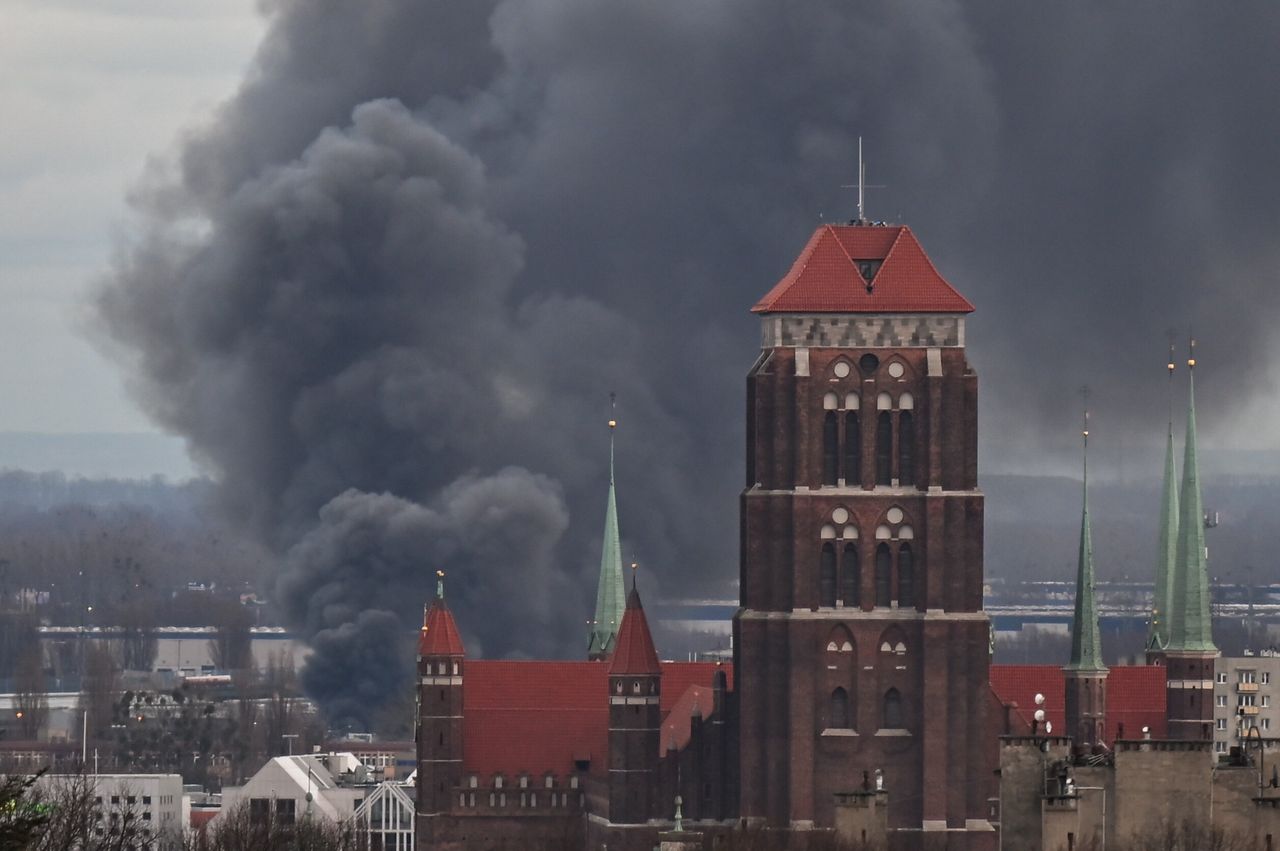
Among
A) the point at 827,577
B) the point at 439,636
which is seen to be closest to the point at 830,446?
the point at 827,577

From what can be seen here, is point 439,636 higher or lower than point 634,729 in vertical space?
higher

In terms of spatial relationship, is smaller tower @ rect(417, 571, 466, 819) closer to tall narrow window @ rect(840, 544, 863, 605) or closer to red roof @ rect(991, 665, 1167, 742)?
tall narrow window @ rect(840, 544, 863, 605)

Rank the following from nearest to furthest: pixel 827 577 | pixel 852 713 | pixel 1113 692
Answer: pixel 852 713 → pixel 827 577 → pixel 1113 692

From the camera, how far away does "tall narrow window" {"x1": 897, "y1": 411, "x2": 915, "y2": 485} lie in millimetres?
117375

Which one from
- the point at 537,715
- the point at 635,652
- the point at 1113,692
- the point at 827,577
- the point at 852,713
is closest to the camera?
the point at 852,713

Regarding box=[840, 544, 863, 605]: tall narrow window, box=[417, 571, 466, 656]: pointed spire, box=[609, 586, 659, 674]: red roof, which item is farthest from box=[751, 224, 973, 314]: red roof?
box=[417, 571, 466, 656]: pointed spire

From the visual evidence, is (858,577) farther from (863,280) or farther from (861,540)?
(863,280)

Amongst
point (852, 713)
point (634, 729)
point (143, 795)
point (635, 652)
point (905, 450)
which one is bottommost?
point (143, 795)

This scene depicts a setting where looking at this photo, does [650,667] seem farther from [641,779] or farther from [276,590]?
[276,590]

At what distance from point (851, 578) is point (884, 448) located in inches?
124

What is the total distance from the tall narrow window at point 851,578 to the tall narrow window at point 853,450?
1625 millimetres

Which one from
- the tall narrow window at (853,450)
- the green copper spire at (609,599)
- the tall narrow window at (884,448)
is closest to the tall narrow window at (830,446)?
the tall narrow window at (853,450)

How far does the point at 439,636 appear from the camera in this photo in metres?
124

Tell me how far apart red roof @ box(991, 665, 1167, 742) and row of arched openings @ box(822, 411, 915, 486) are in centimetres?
761
